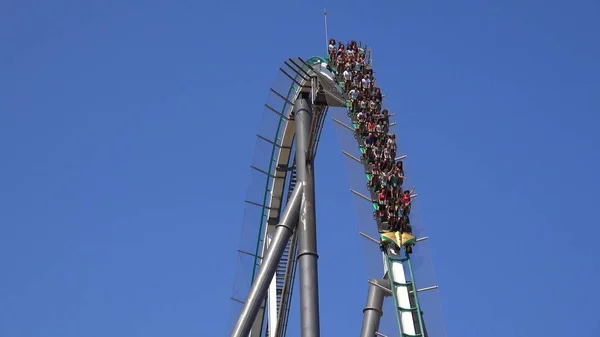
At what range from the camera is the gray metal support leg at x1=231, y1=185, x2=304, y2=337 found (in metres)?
16.3

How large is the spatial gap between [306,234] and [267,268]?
2.68ft

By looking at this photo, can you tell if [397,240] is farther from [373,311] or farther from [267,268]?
[267,268]

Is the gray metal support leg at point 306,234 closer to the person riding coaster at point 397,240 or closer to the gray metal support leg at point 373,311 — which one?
the gray metal support leg at point 373,311

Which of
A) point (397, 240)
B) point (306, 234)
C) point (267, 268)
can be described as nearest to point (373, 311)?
point (397, 240)

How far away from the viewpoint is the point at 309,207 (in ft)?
57.8

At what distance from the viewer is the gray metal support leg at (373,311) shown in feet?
50.2

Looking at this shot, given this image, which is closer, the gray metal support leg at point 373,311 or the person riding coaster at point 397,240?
the person riding coaster at point 397,240

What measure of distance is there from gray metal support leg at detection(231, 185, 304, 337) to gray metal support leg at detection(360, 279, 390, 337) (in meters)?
1.92

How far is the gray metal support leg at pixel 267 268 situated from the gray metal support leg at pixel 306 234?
17 cm

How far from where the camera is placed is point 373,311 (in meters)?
15.3

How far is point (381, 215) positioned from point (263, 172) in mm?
4811

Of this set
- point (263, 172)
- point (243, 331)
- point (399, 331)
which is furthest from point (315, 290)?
point (263, 172)

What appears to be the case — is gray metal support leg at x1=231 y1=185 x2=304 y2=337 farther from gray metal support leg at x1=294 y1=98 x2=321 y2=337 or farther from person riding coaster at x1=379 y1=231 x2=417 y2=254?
person riding coaster at x1=379 y1=231 x2=417 y2=254

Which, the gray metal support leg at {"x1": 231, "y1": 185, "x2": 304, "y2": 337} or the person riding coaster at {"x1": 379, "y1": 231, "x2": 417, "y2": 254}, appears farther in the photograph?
the gray metal support leg at {"x1": 231, "y1": 185, "x2": 304, "y2": 337}
